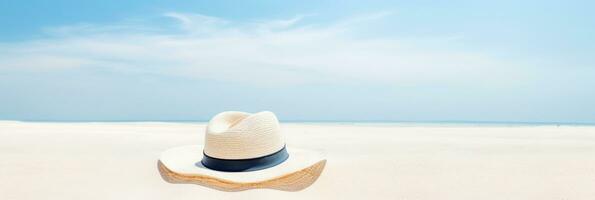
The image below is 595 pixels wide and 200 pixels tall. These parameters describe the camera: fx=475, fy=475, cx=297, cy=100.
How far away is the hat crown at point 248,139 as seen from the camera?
16.2 ft

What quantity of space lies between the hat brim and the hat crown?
0.20 meters

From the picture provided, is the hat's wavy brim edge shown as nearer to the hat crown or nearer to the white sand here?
the white sand

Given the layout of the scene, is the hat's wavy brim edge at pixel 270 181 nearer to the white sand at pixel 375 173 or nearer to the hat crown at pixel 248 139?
the white sand at pixel 375 173

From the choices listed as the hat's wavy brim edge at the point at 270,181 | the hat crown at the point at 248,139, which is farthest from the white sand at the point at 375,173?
the hat crown at the point at 248,139

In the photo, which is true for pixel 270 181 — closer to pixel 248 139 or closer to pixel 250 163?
pixel 250 163

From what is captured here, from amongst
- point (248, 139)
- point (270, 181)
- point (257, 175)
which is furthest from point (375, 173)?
point (248, 139)

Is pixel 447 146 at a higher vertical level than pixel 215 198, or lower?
higher

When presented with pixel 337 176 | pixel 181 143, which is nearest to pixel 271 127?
pixel 337 176

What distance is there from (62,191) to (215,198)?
1.69 metres

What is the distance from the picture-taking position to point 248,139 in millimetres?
4938

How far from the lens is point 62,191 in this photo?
16.2 feet

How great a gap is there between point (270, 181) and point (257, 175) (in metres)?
0.17

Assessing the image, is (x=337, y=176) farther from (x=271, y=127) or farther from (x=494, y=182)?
(x=494, y=182)

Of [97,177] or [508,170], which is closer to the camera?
[508,170]
